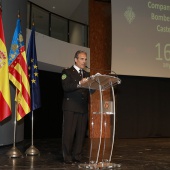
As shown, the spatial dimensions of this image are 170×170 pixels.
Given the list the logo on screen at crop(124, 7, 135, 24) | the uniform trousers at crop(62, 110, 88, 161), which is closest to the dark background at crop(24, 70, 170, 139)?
the logo on screen at crop(124, 7, 135, 24)

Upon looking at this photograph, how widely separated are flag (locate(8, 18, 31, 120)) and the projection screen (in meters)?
3.25

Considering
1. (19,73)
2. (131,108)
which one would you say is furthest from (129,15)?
(19,73)

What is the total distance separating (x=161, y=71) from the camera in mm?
7668

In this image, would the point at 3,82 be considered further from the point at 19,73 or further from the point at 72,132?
the point at 72,132

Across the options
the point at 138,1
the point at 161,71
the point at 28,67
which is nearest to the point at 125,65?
the point at 161,71

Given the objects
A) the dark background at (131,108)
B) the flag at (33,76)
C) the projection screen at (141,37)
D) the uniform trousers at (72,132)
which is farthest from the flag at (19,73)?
the dark background at (131,108)

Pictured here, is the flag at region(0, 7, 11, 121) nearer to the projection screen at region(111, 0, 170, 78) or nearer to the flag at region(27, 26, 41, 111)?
the flag at region(27, 26, 41, 111)

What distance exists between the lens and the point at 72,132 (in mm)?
3586

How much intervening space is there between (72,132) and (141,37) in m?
4.61

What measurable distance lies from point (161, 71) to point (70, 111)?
4.68 m

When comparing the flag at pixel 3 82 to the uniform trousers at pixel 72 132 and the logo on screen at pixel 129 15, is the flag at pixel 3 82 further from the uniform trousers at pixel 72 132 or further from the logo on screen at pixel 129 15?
the logo on screen at pixel 129 15

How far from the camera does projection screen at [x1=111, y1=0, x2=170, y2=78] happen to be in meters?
7.37

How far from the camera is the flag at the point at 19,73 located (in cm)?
452

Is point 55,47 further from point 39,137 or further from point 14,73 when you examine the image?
point 14,73
